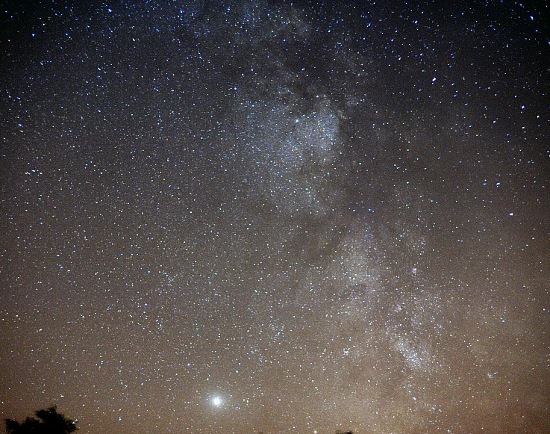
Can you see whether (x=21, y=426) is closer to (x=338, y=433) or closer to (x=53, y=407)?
(x=53, y=407)

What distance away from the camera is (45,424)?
1477 centimetres

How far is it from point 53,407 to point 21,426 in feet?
2.90

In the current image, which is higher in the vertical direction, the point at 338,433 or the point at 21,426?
the point at 338,433

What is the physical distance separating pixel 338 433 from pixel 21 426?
8.56 m

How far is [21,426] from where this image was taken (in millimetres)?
14633

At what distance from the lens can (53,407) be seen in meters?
15.0

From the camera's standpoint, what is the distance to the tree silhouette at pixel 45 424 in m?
14.6

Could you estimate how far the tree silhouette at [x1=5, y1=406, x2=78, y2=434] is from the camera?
47.8 ft

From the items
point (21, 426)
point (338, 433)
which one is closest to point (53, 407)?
point (21, 426)

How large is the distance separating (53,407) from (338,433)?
7871 mm
